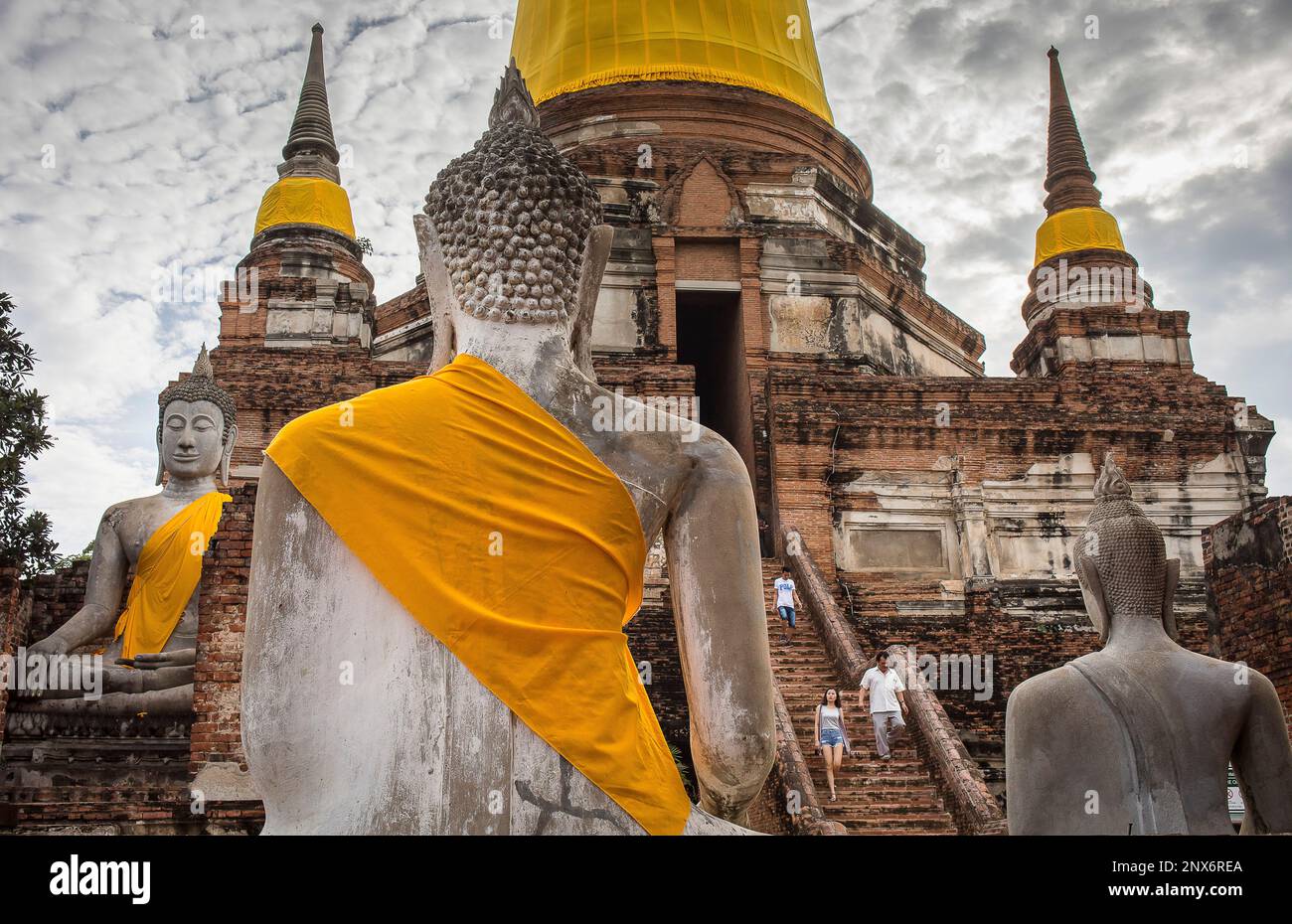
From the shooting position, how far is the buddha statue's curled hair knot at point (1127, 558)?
4.27 metres

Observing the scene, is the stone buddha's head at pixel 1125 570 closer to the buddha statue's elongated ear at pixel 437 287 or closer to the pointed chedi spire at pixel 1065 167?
the buddha statue's elongated ear at pixel 437 287

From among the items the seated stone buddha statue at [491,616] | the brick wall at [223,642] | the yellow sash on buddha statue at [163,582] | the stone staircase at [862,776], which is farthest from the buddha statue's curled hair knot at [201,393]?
the seated stone buddha statue at [491,616]

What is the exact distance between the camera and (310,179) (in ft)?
75.6

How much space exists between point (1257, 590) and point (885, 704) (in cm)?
302

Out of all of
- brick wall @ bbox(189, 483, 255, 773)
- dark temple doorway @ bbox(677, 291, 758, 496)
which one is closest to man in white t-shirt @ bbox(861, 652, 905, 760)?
brick wall @ bbox(189, 483, 255, 773)

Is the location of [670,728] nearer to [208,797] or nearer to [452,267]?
[208,797]

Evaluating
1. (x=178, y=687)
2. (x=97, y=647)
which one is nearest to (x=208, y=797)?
(x=178, y=687)

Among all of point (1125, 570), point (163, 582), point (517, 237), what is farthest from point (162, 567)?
point (517, 237)

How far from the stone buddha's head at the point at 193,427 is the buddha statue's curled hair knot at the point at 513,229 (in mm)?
7880

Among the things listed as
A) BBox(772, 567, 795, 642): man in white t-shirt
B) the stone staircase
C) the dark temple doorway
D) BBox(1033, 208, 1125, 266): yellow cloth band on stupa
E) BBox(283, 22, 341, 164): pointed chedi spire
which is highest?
BBox(283, 22, 341, 164): pointed chedi spire

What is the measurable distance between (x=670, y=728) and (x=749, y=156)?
1293cm

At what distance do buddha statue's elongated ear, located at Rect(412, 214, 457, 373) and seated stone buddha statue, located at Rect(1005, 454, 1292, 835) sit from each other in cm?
203

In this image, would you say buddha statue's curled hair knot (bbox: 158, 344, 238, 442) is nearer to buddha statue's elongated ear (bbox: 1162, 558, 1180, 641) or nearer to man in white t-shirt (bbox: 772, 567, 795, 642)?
man in white t-shirt (bbox: 772, 567, 795, 642)

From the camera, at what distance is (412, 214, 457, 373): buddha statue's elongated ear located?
3.10m
